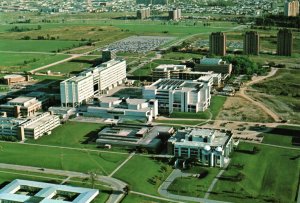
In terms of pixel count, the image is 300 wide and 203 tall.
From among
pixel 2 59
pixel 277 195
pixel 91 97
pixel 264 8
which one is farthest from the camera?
pixel 264 8

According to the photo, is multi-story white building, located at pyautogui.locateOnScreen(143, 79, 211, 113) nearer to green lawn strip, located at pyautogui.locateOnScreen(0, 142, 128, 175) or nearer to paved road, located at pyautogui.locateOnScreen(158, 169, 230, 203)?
green lawn strip, located at pyautogui.locateOnScreen(0, 142, 128, 175)

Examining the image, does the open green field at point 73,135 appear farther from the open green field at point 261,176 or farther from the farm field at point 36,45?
the farm field at point 36,45

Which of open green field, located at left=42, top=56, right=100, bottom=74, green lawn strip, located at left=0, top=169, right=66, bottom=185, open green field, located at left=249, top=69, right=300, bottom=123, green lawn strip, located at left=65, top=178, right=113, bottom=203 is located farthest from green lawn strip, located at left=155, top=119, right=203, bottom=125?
open green field, located at left=42, top=56, right=100, bottom=74

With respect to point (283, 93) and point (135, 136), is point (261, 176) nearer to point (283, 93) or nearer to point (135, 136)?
point (135, 136)

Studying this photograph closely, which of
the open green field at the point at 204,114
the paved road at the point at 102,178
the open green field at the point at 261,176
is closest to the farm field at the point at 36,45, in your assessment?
the open green field at the point at 204,114

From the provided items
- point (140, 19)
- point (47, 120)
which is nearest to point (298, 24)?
point (140, 19)

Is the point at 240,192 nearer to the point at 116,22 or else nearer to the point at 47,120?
the point at 47,120
